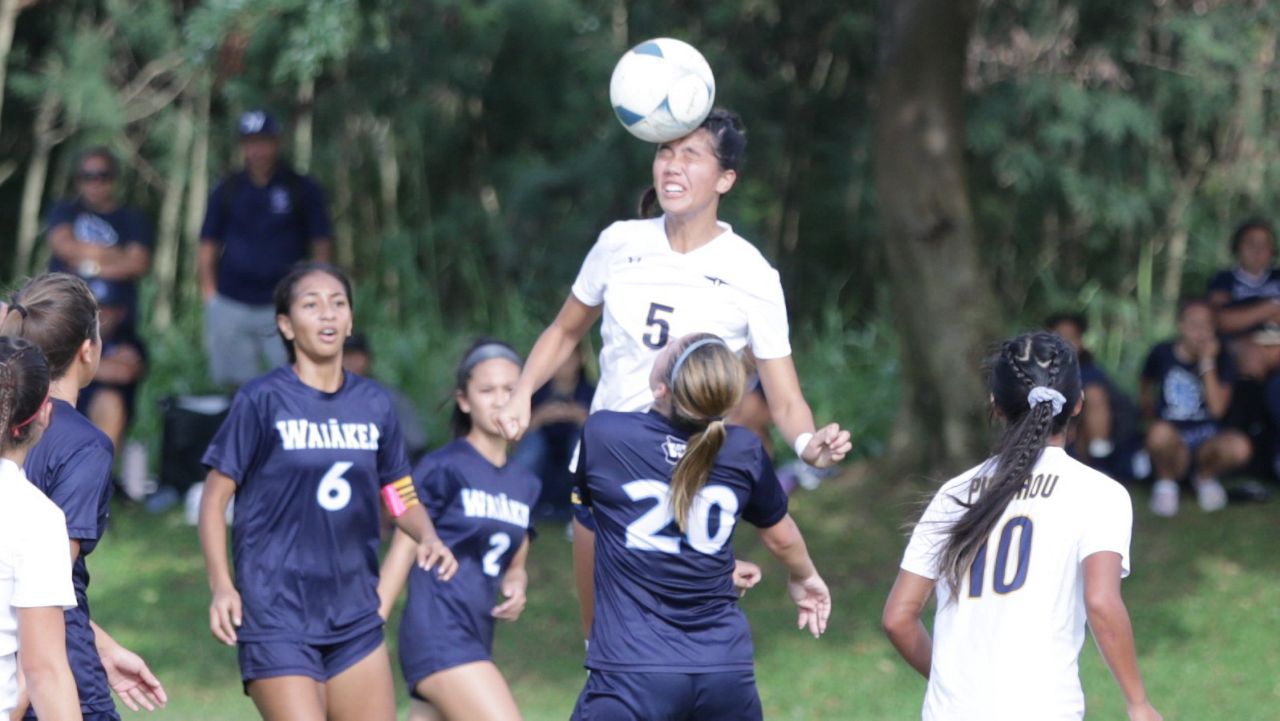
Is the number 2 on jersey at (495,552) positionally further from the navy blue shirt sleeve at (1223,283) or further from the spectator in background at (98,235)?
the navy blue shirt sleeve at (1223,283)

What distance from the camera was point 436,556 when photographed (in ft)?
19.2

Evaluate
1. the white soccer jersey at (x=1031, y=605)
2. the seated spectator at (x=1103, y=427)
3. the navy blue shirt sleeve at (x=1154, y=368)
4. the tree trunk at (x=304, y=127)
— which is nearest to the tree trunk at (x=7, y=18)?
the tree trunk at (x=304, y=127)

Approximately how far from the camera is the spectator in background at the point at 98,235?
10422 mm

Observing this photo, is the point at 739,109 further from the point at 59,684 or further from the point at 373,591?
the point at 59,684

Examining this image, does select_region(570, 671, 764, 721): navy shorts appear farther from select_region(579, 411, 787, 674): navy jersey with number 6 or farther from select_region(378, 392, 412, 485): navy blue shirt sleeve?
select_region(378, 392, 412, 485): navy blue shirt sleeve

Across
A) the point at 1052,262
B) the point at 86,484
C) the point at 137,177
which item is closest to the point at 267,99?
the point at 137,177

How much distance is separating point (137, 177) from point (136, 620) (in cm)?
693

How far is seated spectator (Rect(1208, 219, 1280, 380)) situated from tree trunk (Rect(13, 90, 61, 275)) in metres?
9.66

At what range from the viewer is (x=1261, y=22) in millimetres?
12234

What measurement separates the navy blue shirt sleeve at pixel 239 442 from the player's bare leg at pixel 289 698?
65cm

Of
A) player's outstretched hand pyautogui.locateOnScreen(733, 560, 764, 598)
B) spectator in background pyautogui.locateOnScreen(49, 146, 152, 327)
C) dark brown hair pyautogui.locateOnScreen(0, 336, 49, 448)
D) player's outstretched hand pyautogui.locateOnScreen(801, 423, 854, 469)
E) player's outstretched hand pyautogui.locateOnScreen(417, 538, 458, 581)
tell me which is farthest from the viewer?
spectator in background pyautogui.locateOnScreen(49, 146, 152, 327)

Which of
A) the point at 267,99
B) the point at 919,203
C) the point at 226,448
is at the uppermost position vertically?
the point at 267,99

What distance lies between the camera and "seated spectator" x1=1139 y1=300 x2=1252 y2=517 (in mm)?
10516

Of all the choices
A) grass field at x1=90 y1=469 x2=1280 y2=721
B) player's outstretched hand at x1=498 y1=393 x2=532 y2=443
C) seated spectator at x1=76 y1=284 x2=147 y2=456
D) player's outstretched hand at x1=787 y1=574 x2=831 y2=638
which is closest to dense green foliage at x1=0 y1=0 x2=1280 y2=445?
seated spectator at x1=76 y1=284 x2=147 y2=456
